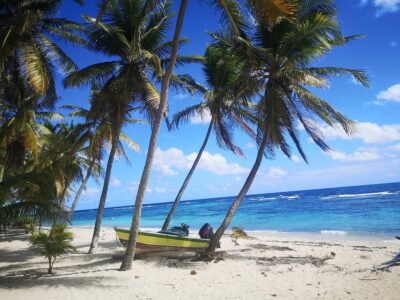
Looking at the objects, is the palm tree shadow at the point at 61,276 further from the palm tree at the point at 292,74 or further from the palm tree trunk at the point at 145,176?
the palm tree at the point at 292,74

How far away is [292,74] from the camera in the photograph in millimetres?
10562

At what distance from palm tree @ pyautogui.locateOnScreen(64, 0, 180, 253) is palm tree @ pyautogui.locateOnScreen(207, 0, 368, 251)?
12.6 feet

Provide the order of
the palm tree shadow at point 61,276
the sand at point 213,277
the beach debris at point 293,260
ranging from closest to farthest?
the sand at point 213,277
the palm tree shadow at point 61,276
the beach debris at point 293,260

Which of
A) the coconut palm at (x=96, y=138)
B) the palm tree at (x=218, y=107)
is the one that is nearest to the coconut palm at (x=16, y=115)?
the coconut palm at (x=96, y=138)

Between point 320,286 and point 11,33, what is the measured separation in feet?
33.0

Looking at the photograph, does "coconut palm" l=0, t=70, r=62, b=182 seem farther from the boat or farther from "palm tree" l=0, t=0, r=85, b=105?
the boat

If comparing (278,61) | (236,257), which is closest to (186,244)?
(236,257)

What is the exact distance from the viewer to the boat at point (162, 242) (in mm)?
10508

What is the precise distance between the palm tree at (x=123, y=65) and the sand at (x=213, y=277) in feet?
9.66

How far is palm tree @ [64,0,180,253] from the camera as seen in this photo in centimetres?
1139

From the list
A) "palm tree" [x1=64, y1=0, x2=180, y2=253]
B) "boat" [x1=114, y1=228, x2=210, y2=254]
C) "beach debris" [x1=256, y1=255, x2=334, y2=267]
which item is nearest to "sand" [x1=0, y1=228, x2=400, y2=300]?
"beach debris" [x1=256, y1=255, x2=334, y2=267]

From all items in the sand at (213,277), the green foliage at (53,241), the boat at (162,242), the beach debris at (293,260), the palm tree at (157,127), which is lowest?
the beach debris at (293,260)

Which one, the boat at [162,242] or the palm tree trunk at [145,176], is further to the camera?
the boat at [162,242]

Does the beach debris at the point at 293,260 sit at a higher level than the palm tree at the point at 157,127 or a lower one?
lower
